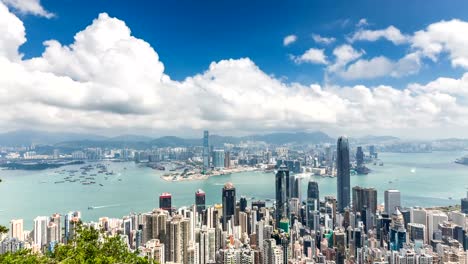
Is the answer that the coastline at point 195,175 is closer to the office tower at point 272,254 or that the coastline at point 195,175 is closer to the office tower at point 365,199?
the office tower at point 365,199

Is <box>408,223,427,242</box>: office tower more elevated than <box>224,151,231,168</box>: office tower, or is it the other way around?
<box>224,151,231,168</box>: office tower

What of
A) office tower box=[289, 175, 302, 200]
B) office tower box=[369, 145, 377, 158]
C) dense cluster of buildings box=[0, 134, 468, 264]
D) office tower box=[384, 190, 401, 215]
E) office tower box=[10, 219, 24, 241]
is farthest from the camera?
office tower box=[369, 145, 377, 158]

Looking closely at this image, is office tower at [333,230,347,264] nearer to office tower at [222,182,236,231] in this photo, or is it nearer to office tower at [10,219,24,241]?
office tower at [222,182,236,231]

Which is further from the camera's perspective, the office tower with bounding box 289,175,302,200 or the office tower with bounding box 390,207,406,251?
the office tower with bounding box 289,175,302,200

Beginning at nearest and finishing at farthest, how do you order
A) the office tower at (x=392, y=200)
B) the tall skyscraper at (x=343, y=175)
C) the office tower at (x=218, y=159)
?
the office tower at (x=392, y=200)
the tall skyscraper at (x=343, y=175)
the office tower at (x=218, y=159)

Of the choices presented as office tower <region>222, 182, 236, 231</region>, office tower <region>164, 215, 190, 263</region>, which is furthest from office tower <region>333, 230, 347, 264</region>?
office tower <region>222, 182, 236, 231</region>

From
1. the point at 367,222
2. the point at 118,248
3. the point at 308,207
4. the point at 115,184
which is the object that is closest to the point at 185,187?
the point at 115,184

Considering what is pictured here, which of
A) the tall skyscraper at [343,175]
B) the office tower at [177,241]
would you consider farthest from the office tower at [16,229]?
the tall skyscraper at [343,175]
